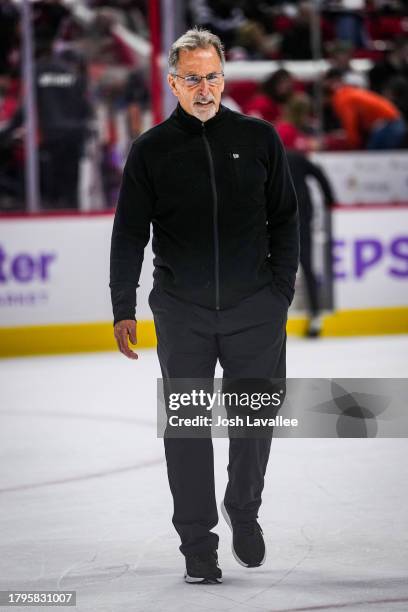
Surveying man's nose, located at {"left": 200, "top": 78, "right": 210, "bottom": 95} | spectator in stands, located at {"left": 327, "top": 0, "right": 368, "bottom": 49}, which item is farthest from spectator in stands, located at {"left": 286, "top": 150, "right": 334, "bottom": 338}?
man's nose, located at {"left": 200, "top": 78, "right": 210, "bottom": 95}

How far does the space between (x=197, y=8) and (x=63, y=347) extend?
18.4 feet

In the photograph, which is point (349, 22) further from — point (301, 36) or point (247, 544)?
point (247, 544)

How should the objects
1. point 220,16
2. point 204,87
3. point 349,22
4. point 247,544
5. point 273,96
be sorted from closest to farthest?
point 204,87, point 247,544, point 273,96, point 349,22, point 220,16

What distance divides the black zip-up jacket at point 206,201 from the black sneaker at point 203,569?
28.0 inches

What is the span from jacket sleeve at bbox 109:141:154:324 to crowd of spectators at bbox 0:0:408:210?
7.12 m

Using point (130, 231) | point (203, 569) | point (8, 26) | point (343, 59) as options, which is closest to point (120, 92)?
point (8, 26)

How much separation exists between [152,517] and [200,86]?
1.76m

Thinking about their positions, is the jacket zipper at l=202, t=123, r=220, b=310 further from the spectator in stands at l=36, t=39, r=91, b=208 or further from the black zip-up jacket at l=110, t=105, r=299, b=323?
the spectator in stands at l=36, t=39, r=91, b=208

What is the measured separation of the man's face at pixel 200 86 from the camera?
149 inches

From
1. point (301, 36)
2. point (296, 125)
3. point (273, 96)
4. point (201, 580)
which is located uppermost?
point (301, 36)

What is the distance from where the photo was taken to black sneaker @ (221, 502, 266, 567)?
4.02 metres

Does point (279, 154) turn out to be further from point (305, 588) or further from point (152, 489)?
point (152, 489)

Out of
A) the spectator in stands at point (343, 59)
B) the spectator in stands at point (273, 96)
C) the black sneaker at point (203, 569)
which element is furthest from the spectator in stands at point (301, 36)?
the black sneaker at point (203, 569)

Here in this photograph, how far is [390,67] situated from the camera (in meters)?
14.0
